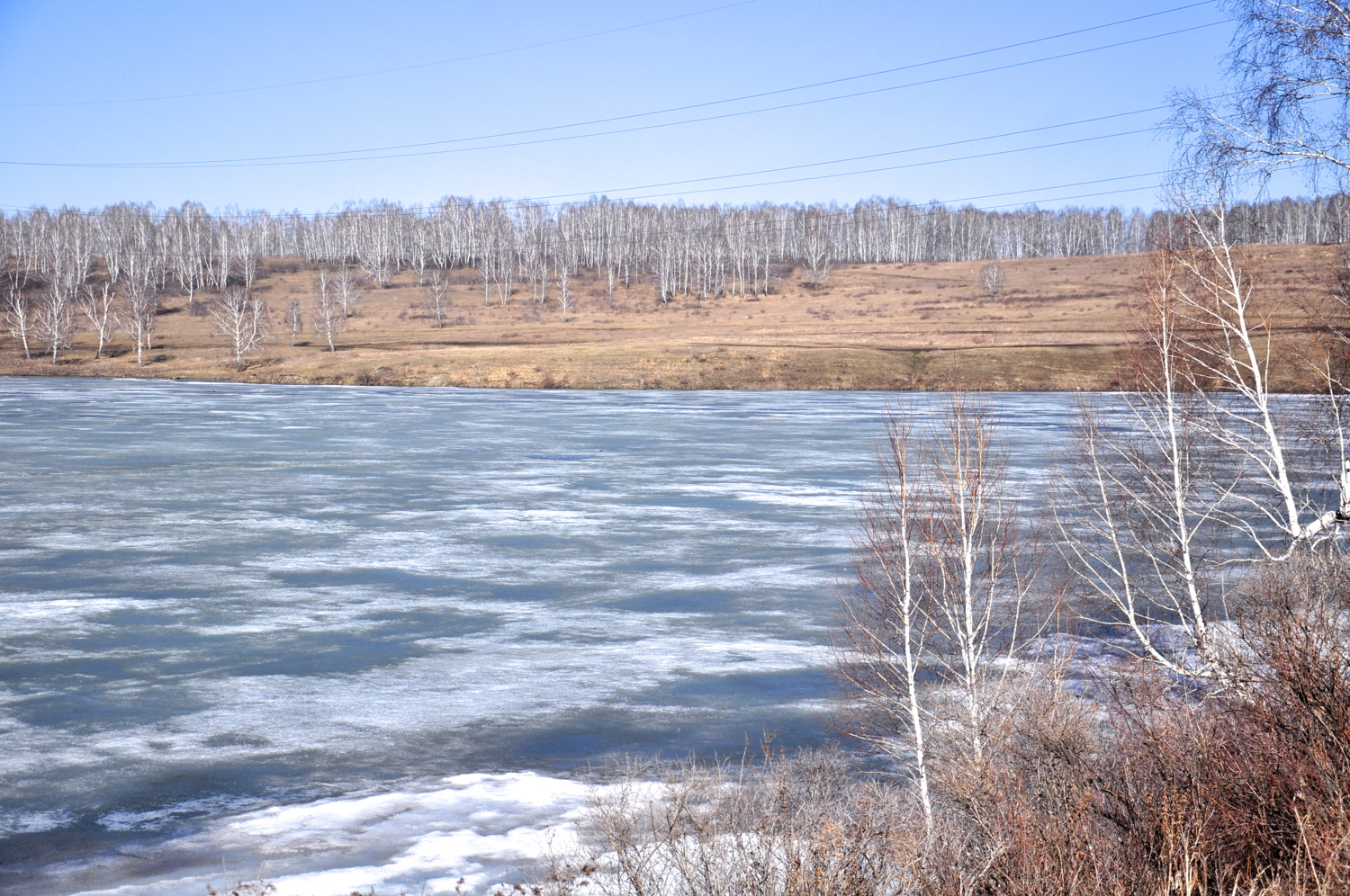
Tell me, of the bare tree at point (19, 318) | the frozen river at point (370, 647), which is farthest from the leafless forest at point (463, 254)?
the frozen river at point (370, 647)

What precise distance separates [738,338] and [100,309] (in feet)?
227

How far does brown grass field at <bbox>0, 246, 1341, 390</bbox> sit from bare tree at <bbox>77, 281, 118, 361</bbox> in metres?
2.01

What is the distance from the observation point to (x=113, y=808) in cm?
910

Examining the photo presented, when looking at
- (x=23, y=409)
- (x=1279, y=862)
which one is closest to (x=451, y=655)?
(x=1279, y=862)

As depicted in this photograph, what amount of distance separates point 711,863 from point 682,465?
24.4 m

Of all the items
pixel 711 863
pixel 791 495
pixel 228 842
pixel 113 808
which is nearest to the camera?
pixel 711 863

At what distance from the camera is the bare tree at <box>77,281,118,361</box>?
91.4 metres

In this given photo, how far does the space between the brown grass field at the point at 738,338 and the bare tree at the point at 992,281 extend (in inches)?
43.7

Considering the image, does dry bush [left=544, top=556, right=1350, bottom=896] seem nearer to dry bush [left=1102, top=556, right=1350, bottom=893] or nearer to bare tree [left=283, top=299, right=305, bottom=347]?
dry bush [left=1102, top=556, right=1350, bottom=893]

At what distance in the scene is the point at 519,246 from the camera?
175500 mm

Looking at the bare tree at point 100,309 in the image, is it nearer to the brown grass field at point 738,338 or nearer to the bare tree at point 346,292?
the brown grass field at point 738,338

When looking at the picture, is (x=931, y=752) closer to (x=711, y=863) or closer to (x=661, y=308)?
(x=711, y=863)

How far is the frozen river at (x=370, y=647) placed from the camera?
8742 millimetres

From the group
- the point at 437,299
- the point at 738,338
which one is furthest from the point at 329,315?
the point at 738,338
